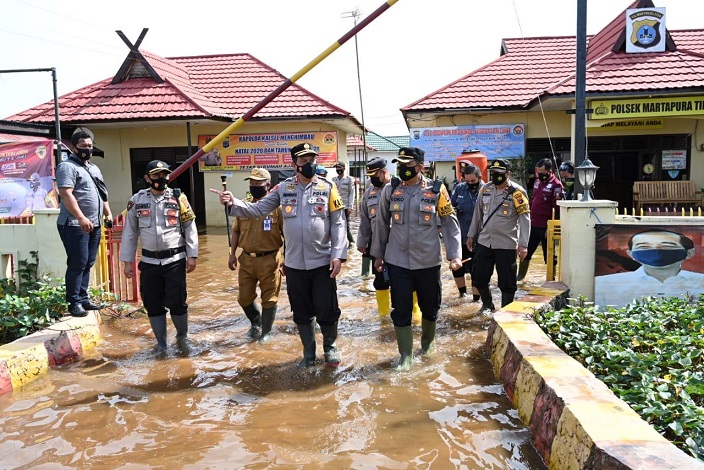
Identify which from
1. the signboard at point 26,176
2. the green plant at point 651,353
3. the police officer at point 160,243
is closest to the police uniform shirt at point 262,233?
the police officer at point 160,243

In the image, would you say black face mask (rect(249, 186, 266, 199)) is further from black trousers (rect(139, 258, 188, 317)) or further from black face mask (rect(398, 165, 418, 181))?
black face mask (rect(398, 165, 418, 181))

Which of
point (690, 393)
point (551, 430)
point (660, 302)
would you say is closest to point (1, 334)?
point (551, 430)

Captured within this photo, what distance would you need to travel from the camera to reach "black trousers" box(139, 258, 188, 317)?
18.1 feet

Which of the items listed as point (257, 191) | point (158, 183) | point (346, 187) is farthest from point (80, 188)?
point (346, 187)

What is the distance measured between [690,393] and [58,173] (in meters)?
5.23

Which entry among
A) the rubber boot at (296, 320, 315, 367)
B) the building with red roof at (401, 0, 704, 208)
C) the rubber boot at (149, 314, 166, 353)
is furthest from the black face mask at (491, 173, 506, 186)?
the building with red roof at (401, 0, 704, 208)

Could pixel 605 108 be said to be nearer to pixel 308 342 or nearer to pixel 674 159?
pixel 674 159

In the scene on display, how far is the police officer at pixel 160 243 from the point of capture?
18.0 feet

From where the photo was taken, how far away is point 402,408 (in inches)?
166

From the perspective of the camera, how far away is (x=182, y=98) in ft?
52.4

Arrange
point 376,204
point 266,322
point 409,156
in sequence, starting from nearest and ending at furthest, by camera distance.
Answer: point 409,156, point 376,204, point 266,322

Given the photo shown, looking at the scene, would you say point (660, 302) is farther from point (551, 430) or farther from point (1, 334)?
point (1, 334)

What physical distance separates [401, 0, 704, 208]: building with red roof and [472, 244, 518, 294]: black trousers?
24.8ft

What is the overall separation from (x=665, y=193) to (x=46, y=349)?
13253 mm
